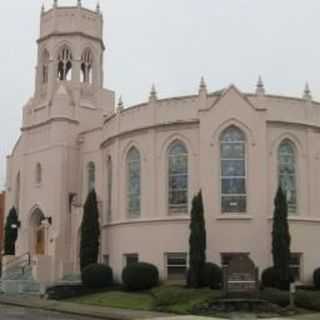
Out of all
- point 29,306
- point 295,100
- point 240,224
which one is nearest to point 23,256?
point 29,306

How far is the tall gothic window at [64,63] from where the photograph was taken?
49312mm

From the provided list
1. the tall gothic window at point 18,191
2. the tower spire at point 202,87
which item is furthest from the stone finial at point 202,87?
the tall gothic window at point 18,191

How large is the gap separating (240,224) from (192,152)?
15.6 ft

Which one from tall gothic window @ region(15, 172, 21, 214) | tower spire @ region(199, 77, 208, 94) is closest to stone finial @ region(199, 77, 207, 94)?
tower spire @ region(199, 77, 208, 94)

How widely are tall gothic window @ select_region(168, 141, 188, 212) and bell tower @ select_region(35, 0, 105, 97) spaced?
38.7ft

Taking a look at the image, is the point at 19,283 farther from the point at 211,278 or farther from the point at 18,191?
the point at 211,278

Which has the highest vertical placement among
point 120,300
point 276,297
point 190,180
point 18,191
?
point 18,191

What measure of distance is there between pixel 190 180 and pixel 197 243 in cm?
446

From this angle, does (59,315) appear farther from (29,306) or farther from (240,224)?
(240,224)

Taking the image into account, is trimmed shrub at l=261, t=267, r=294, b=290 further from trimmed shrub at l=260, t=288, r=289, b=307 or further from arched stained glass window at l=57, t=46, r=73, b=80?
arched stained glass window at l=57, t=46, r=73, b=80

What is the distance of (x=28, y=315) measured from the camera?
28.1 m

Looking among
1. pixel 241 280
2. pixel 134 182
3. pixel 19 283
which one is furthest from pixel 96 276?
pixel 241 280

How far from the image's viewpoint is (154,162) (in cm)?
3969

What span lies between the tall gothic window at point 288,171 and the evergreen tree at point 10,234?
61.3 ft
